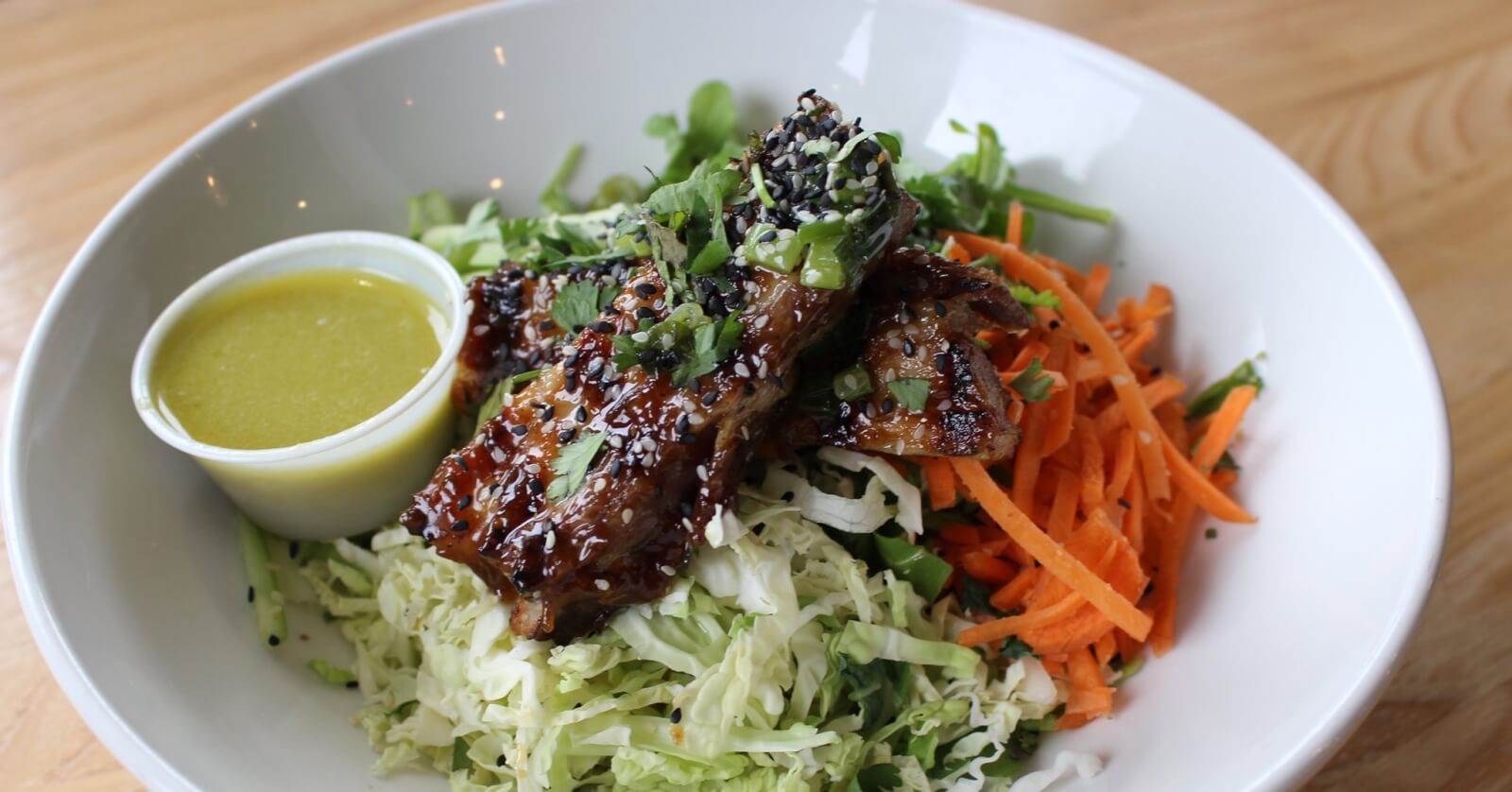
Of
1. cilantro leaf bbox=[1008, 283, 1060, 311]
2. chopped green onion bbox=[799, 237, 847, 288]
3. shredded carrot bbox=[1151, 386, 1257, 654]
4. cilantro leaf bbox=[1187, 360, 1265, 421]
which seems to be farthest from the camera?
cilantro leaf bbox=[1187, 360, 1265, 421]

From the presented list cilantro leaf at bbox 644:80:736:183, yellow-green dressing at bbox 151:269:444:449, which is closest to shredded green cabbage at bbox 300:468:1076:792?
yellow-green dressing at bbox 151:269:444:449

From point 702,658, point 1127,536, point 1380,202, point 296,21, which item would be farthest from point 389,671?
point 1380,202

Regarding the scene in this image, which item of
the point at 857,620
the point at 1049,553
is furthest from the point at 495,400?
the point at 1049,553

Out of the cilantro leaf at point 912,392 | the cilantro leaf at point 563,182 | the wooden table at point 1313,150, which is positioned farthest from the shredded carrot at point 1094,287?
the cilantro leaf at point 563,182

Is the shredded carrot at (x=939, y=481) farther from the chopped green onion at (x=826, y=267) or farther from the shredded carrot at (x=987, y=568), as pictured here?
the chopped green onion at (x=826, y=267)

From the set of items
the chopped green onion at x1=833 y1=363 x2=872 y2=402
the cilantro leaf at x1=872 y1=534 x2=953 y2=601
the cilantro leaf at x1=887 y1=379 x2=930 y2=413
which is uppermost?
the cilantro leaf at x1=887 y1=379 x2=930 y2=413

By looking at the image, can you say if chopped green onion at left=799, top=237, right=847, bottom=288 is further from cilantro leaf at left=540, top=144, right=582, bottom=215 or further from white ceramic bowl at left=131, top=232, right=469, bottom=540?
cilantro leaf at left=540, top=144, right=582, bottom=215

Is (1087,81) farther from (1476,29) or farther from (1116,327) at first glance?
(1476,29)

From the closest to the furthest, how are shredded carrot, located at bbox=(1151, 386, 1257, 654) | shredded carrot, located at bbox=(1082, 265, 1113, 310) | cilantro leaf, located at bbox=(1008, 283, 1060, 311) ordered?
shredded carrot, located at bbox=(1151, 386, 1257, 654) < cilantro leaf, located at bbox=(1008, 283, 1060, 311) < shredded carrot, located at bbox=(1082, 265, 1113, 310)
